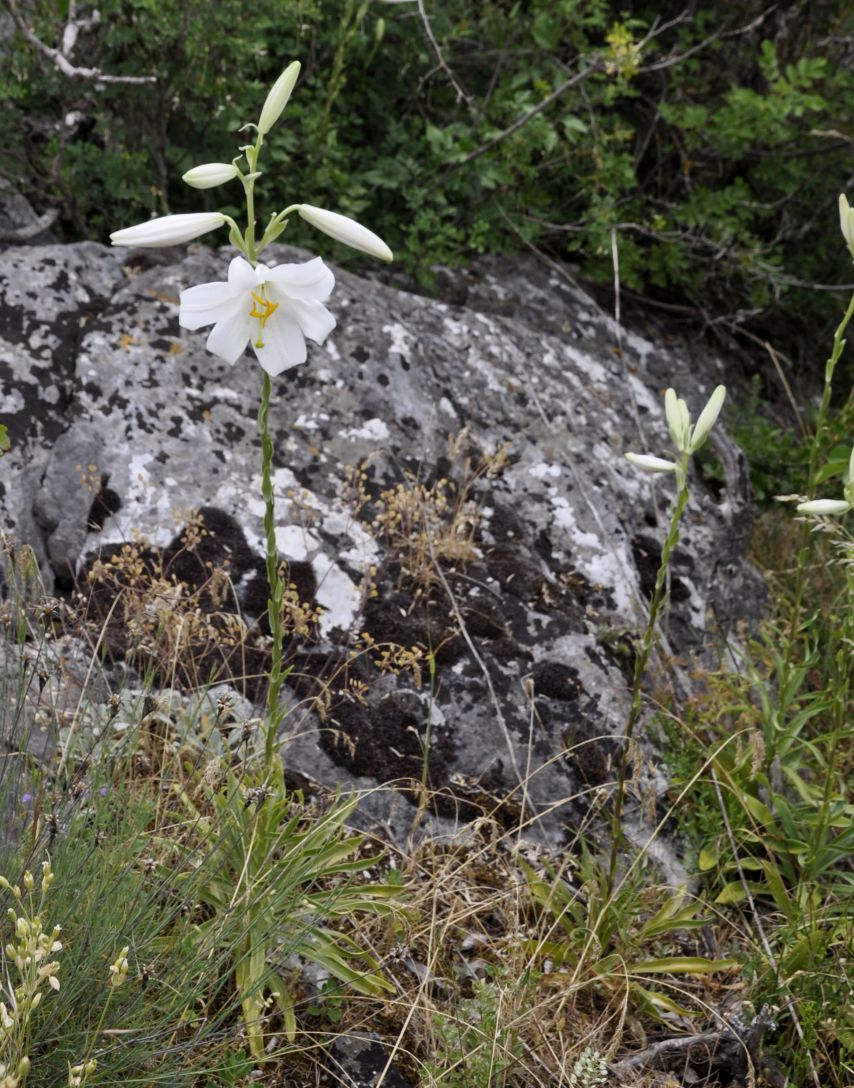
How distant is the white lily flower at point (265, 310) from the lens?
6.31 ft

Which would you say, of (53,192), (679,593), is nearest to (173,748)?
(679,593)

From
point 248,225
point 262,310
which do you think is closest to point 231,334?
point 262,310

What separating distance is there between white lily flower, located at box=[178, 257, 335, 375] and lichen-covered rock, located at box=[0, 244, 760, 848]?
2.08 feet

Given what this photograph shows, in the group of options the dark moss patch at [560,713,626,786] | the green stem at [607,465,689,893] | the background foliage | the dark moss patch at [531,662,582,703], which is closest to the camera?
the green stem at [607,465,689,893]

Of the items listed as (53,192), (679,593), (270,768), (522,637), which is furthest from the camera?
(53,192)

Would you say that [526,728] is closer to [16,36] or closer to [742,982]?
[742,982]

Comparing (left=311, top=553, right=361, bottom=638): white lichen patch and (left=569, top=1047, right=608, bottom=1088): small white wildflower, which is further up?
(left=569, top=1047, right=608, bottom=1088): small white wildflower

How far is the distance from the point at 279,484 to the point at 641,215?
2591mm

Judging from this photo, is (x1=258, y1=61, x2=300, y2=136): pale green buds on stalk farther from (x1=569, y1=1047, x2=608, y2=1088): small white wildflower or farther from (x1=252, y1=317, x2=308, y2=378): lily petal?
(x1=569, y1=1047, x2=608, y2=1088): small white wildflower

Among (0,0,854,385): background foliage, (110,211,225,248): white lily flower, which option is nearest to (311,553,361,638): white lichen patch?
(110,211,225,248): white lily flower

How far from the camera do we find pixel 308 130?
12.8 ft

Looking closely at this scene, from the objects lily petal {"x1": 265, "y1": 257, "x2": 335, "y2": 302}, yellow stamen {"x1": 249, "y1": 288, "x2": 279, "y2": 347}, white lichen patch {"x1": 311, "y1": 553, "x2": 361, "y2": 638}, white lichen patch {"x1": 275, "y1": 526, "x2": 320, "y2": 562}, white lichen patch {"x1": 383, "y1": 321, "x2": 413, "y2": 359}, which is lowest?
white lichen patch {"x1": 311, "y1": 553, "x2": 361, "y2": 638}

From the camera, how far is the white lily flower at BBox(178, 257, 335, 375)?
6.31 ft

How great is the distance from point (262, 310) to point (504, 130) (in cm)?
265
